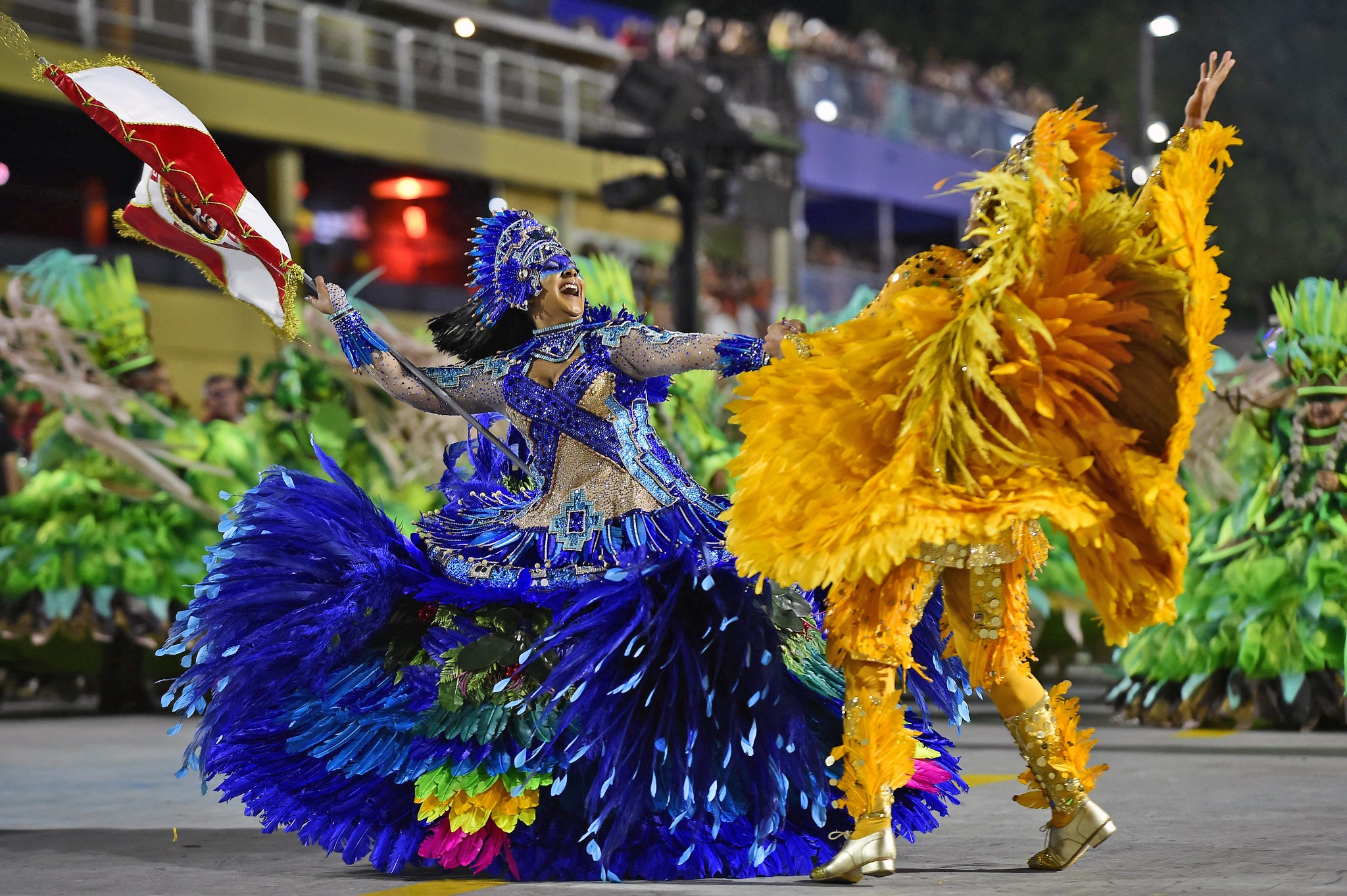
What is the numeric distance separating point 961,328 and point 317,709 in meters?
1.89

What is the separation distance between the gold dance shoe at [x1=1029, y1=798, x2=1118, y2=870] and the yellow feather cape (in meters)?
0.46

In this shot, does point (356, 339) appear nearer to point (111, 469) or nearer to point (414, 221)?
point (111, 469)

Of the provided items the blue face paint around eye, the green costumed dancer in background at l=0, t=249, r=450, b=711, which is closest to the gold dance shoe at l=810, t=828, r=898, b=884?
the blue face paint around eye

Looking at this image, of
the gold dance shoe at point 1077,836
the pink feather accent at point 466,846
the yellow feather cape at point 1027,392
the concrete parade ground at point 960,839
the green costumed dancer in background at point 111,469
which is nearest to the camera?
the yellow feather cape at point 1027,392

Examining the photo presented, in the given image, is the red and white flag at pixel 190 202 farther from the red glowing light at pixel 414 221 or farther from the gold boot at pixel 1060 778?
the red glowing light at pixel 414 221

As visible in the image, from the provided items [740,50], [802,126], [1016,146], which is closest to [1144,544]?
[1016,146]

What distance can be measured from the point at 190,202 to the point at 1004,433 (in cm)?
233

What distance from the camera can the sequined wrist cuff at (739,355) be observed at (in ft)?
14.6

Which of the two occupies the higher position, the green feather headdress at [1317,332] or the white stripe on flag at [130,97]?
the white stripe on flag at [130,97]

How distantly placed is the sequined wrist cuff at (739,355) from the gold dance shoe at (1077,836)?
1.30 metres

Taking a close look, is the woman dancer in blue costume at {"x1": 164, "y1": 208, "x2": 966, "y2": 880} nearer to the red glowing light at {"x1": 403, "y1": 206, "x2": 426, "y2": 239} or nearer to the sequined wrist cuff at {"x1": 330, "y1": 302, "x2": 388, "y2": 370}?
the sequined wrist cuff at {"x1": 330, "y1": 302, "x2": 388, "y2": 370}

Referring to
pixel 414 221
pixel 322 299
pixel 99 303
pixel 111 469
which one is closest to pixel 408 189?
pixel 414 221

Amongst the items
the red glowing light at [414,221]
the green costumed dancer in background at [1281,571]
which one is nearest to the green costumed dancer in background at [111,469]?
the green costumed dancer in background at [1281,571]

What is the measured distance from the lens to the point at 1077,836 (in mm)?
4227
